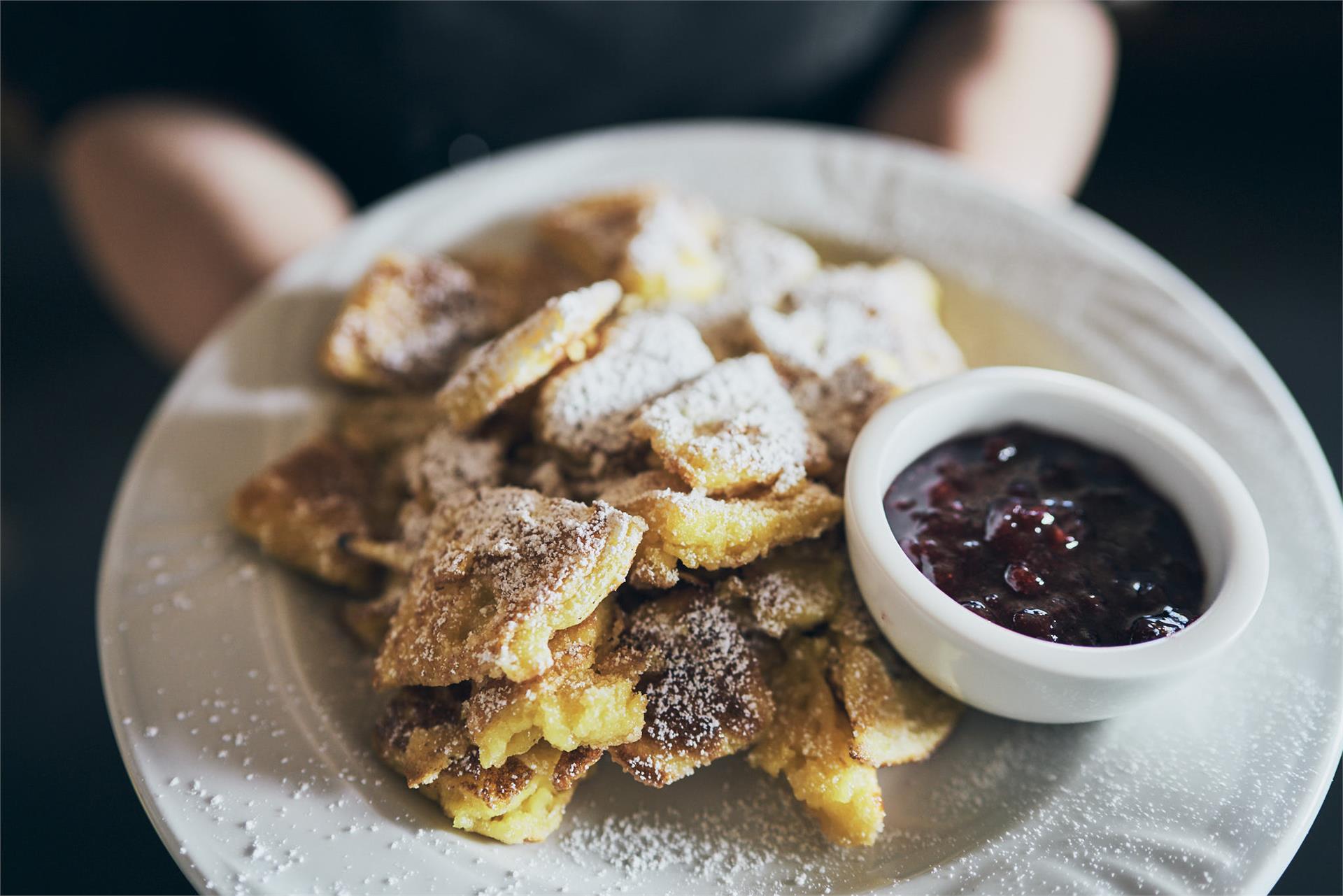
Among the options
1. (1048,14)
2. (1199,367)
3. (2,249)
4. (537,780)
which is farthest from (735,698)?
(2,249)

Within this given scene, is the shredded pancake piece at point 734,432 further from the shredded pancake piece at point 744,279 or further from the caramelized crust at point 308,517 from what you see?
the caramelized crust at point 308,517

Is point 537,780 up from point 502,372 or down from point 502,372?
down

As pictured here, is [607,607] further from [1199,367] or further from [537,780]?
[1199,367]

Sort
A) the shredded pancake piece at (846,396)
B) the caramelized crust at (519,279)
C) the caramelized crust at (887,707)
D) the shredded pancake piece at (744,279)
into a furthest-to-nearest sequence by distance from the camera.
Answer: the caramelized crust at (519,279) → the shredded pancake piece at (744,279) → the shredded pancake piece at (846,396) → the caramelized crust at (887,707)

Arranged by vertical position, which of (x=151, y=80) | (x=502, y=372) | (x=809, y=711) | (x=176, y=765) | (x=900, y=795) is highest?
(x=151, y=80)

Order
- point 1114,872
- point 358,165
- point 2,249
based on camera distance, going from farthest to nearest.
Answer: point 2,249
point 358,165
point 1114,872

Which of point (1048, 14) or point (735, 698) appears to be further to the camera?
point (1048, 14)

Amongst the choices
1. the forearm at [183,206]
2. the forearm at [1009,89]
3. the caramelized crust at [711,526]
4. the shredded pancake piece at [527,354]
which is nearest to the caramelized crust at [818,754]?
the caramelized crust at [711,526]
